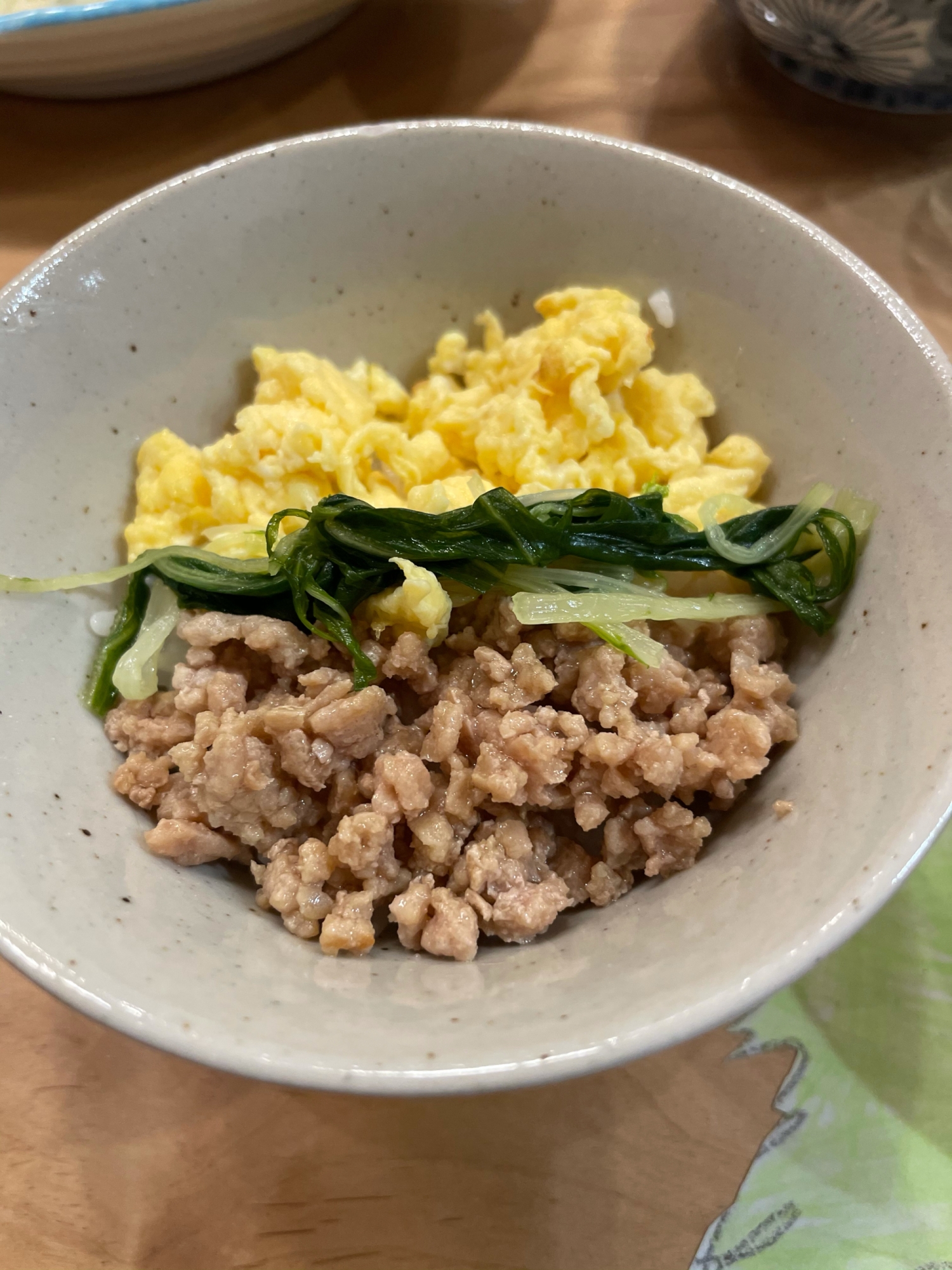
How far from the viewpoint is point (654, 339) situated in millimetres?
2104

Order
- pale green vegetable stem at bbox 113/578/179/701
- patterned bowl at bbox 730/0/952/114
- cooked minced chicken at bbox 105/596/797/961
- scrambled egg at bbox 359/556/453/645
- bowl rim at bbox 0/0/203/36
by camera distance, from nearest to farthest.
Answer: cooked minced chicken at bbox 105/596/797/961
scrambled egg at bbox 359/556/453/645
pale green vegetable stem at bbox 113/578/179/701
bowl rim at bbox 0/0/203/36
patterned bowl at bbox 730/0/952/114

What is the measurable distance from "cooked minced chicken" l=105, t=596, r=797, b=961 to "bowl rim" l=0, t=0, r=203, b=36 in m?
1.76

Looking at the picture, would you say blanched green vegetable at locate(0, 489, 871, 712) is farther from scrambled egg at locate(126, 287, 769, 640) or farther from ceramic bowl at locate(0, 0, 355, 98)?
ceramic bowl at locate(0, 0, 355, 98)

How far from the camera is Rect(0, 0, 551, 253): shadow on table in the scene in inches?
106

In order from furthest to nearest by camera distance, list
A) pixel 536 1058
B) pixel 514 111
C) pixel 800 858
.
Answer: pixel 514 111 < pixel 800 858 < pixel 536 1058

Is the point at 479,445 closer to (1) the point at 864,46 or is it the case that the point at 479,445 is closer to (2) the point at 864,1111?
(2) the point at 864,1111

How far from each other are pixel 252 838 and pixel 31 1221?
83 centimetres

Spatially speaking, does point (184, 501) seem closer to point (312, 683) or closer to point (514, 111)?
point (312, 683)

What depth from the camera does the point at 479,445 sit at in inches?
76.6

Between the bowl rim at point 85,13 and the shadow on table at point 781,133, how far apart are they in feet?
5.03

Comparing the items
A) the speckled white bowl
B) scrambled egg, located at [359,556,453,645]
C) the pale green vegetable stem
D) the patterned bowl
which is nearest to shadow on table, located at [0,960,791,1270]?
the speckled white bowl

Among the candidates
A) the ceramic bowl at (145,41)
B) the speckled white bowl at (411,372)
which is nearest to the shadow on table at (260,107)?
the ceramic bowl at (145,41)

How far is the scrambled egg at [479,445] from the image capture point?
1880 millimetres

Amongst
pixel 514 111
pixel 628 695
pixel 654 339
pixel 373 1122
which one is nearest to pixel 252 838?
pixel 373 1122
